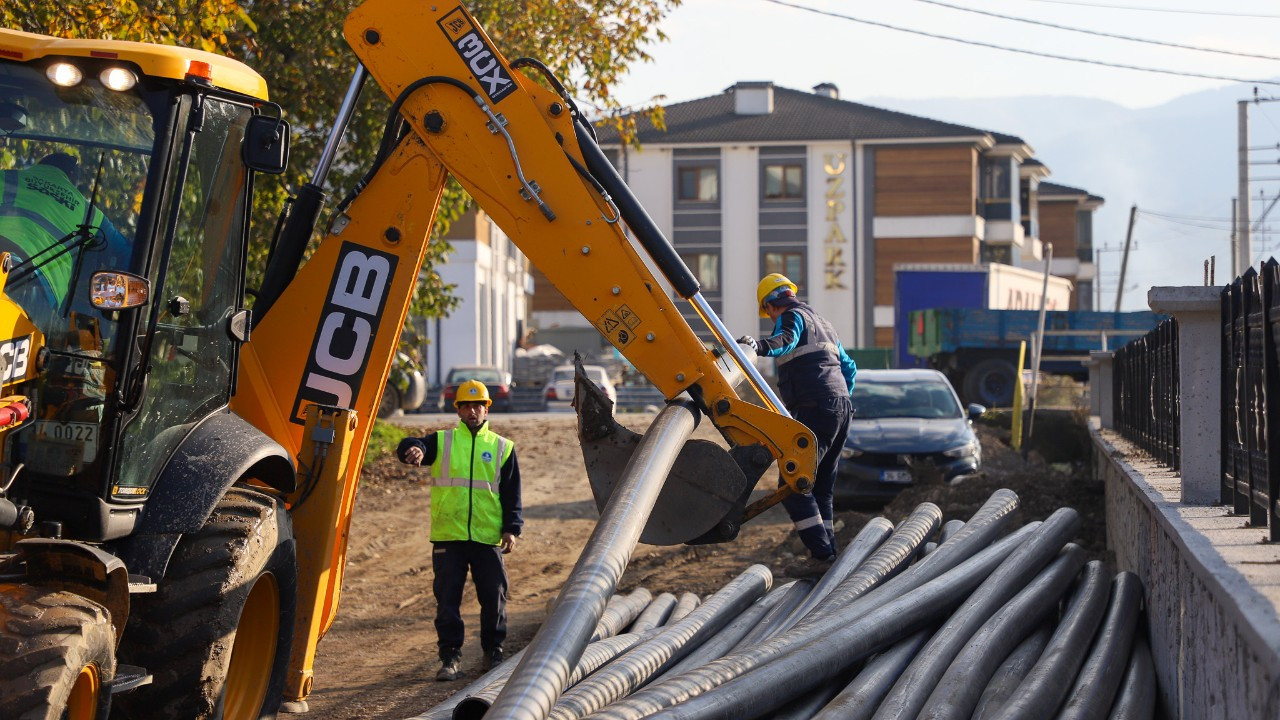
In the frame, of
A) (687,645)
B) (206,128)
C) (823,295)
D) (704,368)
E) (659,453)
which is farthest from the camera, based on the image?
(823,295)

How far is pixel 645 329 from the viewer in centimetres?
683

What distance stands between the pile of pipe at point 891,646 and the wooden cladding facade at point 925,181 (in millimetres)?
45940

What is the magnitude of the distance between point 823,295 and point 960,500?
41974 millimetres

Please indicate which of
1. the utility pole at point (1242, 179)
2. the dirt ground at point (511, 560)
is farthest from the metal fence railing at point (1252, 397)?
the utility pole at point (1242, 179)

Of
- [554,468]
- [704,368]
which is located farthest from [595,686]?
[554,468]

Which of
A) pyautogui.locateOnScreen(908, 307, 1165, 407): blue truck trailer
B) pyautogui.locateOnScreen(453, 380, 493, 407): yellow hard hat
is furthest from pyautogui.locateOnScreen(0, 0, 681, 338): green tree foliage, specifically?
pyautogui.locateOnScreen(908, 307, 1165, 407): blue truck trailer

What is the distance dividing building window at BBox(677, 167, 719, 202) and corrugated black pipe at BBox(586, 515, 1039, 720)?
4726 cm

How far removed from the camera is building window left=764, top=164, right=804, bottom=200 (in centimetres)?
5441

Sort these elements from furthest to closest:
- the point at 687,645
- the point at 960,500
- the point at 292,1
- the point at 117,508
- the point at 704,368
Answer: the point at 292,1 → the point at 960,500 → the point at 687,645 → the point at 704,368 → the point at 117,508

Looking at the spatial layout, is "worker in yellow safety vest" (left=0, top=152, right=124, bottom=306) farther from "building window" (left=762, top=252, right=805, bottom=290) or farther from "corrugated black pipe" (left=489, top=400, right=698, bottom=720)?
"building window" (left=762, top=252, right=805, bottom=290)

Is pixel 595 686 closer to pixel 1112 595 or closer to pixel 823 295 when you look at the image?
pixel 1112 595

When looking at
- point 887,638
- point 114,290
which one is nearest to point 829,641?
point 887,638

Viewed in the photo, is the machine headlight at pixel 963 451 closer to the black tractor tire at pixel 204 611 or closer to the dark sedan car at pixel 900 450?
the dark sedan car at pixel 900 450

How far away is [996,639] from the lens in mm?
6480
